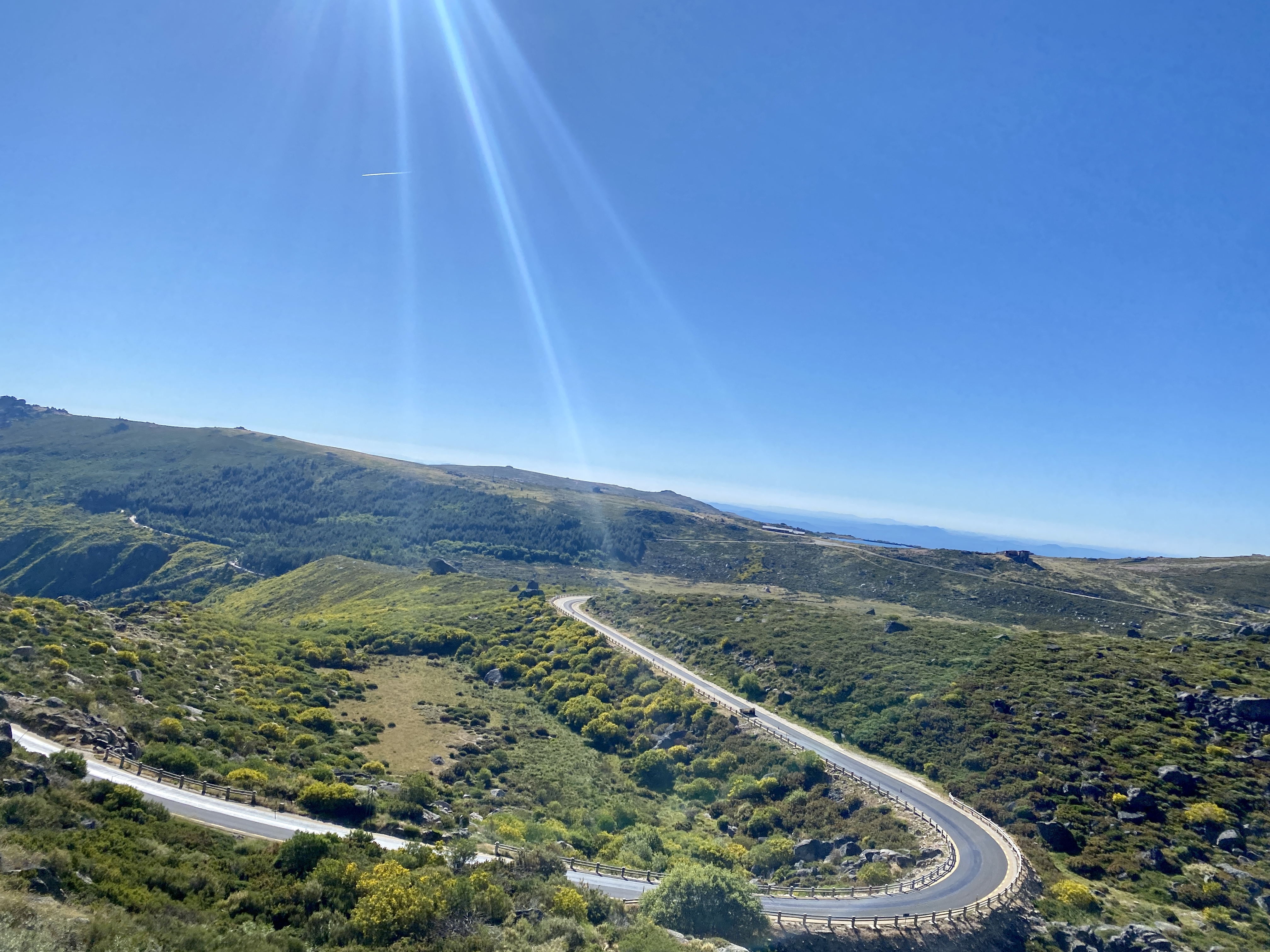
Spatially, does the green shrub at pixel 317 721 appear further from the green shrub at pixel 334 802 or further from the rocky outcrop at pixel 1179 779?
the rocky outcrop at pixel 1179 779

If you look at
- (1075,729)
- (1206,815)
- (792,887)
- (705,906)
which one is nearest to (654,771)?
(792,887)

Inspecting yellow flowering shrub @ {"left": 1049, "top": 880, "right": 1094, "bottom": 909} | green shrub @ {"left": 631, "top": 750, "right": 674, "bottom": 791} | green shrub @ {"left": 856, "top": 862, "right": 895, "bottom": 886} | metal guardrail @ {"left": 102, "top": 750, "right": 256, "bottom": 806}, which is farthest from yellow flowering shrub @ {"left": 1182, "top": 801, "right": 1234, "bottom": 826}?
metal guardrail @ {"left": 102, "top": 750, "right": 256, "bottom": 806}

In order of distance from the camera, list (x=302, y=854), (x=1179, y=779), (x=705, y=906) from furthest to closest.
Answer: (x=1179, y=779)
(x=705, y=906)
(x=302, y=854)

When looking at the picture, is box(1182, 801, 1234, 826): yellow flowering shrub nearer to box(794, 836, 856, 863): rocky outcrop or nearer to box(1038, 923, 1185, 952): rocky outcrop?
box(1038, 923, 1185, 952): rocky outcrop

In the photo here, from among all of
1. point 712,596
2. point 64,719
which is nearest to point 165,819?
point 64,719

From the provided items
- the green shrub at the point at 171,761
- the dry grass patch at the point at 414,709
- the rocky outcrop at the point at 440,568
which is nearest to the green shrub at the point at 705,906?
the green shrub at the point at 171,761

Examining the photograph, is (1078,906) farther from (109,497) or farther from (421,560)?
(109,497)

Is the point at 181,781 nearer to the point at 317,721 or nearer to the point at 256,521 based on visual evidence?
the point at 317,721

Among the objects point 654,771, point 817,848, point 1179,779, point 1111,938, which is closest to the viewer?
point 1111,938
